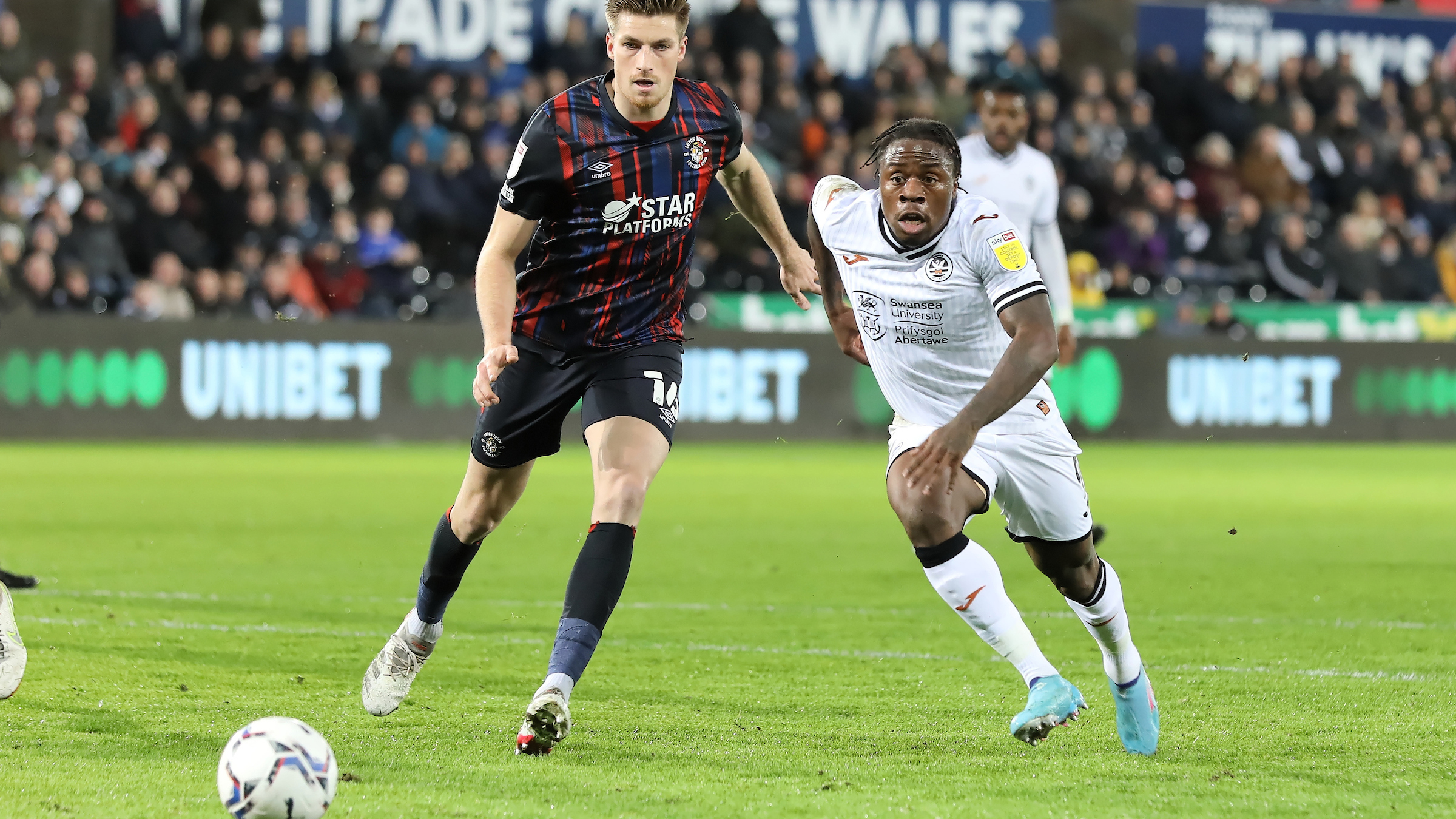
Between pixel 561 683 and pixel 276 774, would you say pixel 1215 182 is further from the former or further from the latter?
pixel 276 774

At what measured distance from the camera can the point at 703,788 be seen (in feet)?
13.9

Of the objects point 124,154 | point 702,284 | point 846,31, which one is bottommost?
point 702,284

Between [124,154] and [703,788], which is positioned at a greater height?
[124,154]

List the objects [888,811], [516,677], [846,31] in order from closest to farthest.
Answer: [888,811] < [516,677] < [846,31]

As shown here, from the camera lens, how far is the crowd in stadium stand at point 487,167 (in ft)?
54.6

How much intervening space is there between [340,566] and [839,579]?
7.75 ft

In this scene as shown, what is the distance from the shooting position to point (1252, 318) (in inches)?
766

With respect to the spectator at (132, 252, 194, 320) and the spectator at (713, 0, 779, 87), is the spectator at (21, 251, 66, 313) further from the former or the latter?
the spectator at (713, 0, 779, 87)

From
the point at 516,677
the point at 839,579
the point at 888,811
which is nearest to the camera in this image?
the point at 888,811

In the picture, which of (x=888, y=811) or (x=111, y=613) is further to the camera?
(x=111, y=613)

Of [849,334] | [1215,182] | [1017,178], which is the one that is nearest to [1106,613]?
[849,334]

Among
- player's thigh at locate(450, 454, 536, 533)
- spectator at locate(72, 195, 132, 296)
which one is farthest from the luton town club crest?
spectator at locate(72, 195, 132, 296)

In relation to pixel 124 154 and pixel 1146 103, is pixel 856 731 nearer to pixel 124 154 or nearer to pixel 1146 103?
pixel 124 154

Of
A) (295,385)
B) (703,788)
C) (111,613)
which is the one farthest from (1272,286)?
(703,788)
